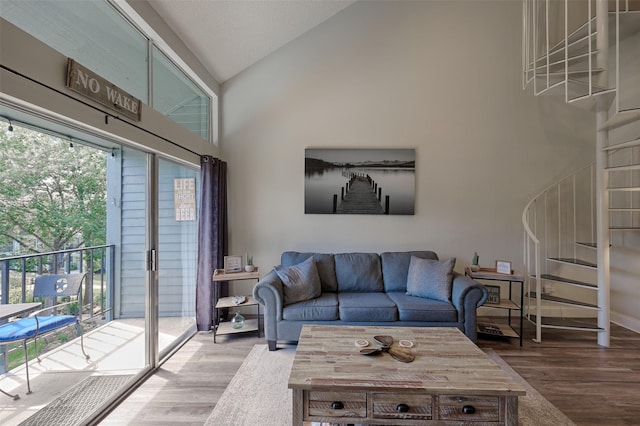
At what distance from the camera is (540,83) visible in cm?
359

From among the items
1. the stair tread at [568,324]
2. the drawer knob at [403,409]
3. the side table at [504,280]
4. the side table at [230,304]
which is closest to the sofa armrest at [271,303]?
the side table at [230,304]

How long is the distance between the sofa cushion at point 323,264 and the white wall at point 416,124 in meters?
0.34

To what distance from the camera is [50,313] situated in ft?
6.05

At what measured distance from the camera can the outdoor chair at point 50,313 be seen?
161 cm

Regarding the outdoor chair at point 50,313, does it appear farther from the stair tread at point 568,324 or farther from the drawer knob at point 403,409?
the stair tread at point 568,324

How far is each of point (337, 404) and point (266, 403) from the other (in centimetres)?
80

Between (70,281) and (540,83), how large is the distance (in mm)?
5412

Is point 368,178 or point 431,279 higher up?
point 368,178

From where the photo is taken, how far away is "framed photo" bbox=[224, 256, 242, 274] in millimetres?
3239

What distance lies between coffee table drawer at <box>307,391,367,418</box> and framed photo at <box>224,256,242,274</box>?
203cm

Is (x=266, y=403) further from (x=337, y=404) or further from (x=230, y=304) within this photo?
(x=230, y=304)

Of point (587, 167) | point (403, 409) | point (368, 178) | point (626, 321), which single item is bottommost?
point (626, 321)

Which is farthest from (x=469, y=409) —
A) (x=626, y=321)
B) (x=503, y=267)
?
(x=626, y=321)

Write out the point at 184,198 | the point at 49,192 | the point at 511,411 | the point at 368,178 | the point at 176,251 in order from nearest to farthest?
the point at 511,411, the point at 49,192, the point at 176,251, the point at 184,198, the point at 368,178
